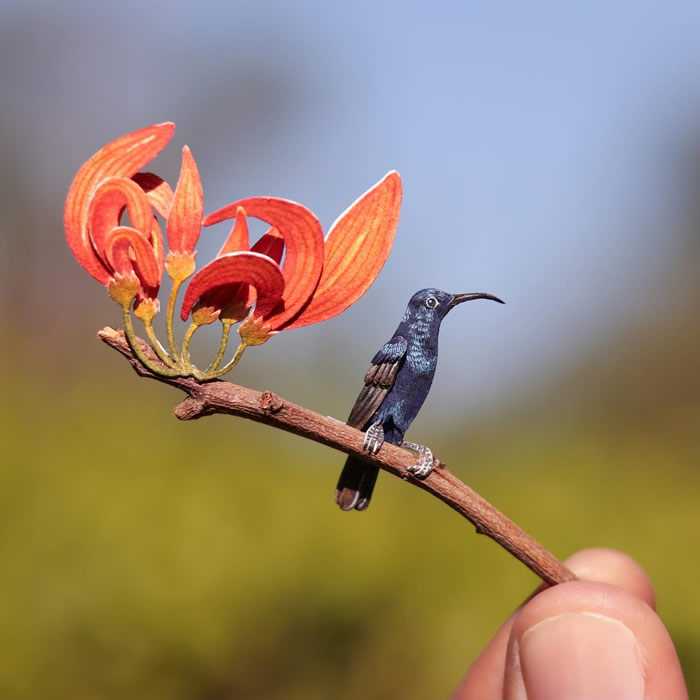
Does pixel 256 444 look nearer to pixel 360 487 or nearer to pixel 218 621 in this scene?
pixel 218 621

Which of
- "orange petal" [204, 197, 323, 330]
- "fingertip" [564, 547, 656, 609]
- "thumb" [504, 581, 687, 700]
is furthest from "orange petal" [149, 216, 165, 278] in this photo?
"fingertip" [564, 547, 656, 609]

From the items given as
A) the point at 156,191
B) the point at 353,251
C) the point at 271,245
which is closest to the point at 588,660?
the point at 353,251

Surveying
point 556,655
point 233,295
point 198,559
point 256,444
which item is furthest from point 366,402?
point 256,444

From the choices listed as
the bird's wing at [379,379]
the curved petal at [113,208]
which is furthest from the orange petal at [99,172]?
the bird's wing at [379,379]

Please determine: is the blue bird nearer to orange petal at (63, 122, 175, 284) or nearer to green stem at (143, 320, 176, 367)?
green stem at (143, 320, 176, 367)

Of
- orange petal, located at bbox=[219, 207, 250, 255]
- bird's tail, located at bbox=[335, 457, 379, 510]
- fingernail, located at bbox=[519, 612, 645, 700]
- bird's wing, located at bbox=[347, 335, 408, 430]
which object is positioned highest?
orange petal, located at bbox=[219, 207, 250, 255]

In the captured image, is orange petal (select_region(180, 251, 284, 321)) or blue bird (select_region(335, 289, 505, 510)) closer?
orange petal (select_region(180, 251, 284, 321))

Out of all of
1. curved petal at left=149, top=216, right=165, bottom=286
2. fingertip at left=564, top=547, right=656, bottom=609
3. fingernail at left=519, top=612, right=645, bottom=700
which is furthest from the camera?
fingertip at left=564, top=547, right=656, bottom=609
